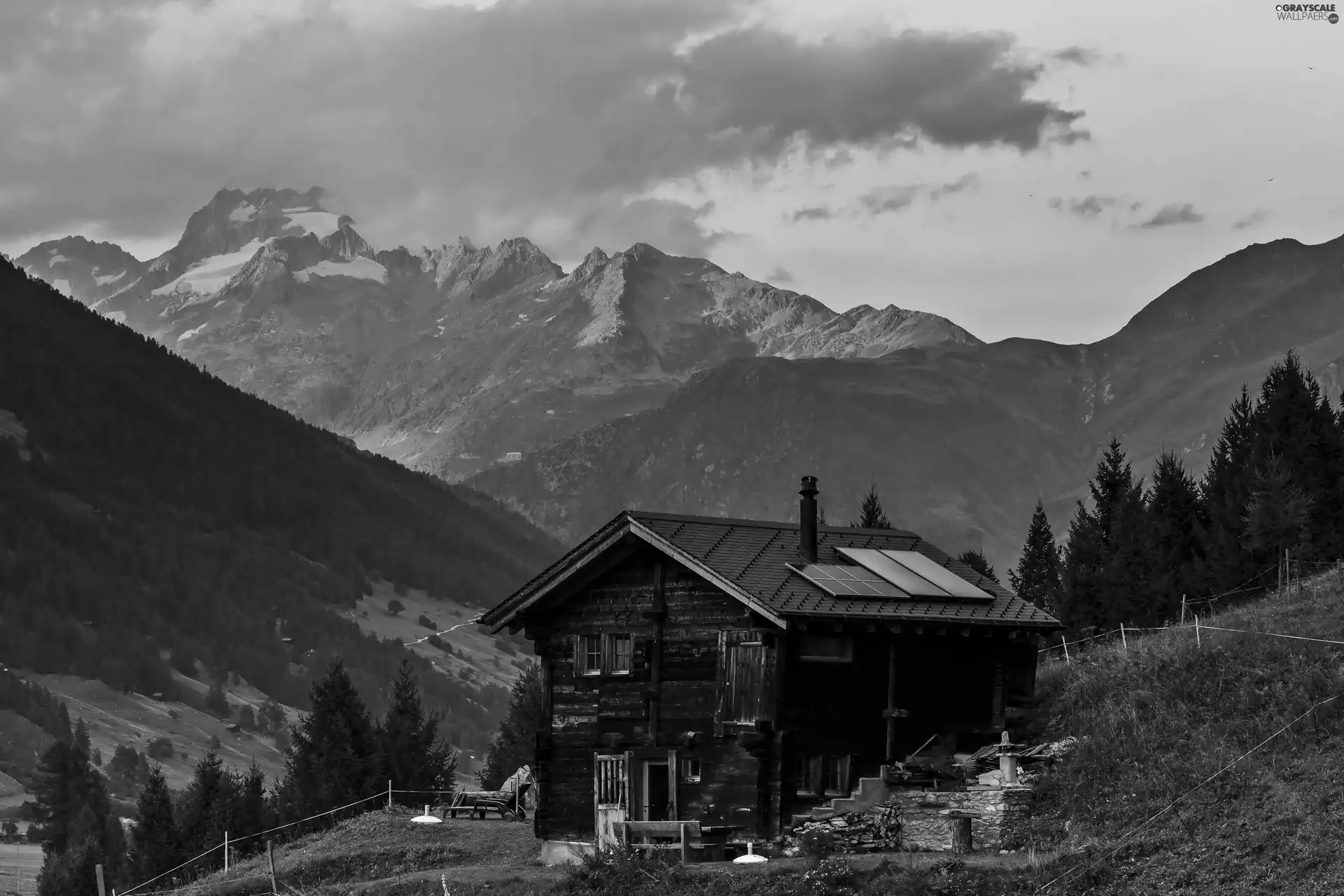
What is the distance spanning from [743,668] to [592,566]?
5.32m

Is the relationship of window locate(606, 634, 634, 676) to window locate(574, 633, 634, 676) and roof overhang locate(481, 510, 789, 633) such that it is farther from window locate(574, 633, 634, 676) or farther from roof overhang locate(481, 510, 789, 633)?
roof overhang locate(481, 510, 789, 633)

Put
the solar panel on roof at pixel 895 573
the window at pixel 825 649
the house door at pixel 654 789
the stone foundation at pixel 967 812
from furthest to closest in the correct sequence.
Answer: the solar panel on roof at pixel 895 573
the house door at pixel 654 789
the window at pixel 825 649
the stone foundation at pixel 967 812

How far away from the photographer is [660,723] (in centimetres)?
4788

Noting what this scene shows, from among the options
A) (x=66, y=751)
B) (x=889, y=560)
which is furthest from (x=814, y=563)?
(x=66, y=751)

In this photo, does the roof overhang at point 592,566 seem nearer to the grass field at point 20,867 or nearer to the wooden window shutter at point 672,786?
the wooden window shutter at point 672,786

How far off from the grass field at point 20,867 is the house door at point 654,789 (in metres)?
94.3

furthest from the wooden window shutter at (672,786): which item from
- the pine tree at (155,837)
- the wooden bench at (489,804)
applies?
the pine tree at (155,837)

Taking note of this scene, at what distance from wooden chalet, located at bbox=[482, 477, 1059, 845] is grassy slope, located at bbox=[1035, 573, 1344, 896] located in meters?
3.27

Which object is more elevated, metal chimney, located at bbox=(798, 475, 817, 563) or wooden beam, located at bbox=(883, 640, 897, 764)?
metal chimney, located at bbox=(798, 475, 817, 563)

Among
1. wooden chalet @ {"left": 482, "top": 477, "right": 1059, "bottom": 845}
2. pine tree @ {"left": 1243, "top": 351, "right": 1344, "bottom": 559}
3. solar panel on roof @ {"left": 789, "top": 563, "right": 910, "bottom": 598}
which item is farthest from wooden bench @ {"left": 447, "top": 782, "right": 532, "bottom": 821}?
pine tree @ {"left": 1243, "top": 351, "right": 1344, "bottom": 559}

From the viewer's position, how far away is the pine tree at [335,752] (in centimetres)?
10050

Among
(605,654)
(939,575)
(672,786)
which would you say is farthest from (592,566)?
(939,575)

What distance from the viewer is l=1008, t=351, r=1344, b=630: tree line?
7262cm

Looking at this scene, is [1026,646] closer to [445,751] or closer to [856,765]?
[856,765]
